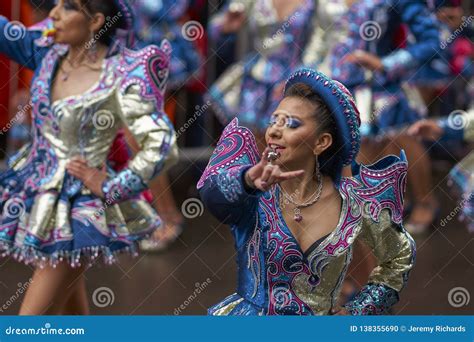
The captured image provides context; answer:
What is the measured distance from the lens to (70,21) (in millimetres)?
5832

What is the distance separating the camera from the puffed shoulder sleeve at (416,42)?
295 inches

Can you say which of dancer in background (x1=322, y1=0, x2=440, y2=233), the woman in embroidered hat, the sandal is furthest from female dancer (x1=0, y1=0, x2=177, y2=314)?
the sandal

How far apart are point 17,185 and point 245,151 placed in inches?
55.5

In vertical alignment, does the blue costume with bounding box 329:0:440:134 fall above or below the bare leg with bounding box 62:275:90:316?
above

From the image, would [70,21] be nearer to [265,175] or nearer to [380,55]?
[265,175]

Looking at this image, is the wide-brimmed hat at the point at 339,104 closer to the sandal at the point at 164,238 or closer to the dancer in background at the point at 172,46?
the sandal at the point at 164,238

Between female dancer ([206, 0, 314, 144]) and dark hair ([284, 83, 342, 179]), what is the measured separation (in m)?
2.64

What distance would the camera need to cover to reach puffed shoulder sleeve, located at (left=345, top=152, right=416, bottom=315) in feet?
16.3

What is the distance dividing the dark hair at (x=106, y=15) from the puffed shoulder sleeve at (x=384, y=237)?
4.58ft

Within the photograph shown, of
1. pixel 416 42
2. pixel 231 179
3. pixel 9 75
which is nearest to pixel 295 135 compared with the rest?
pixel 231 179

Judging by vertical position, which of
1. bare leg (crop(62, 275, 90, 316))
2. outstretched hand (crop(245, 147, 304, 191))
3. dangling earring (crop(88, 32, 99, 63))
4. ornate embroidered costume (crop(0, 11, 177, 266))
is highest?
outstretched hand (crop(245, 147, 304, 191))

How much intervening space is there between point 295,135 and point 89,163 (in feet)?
4.20

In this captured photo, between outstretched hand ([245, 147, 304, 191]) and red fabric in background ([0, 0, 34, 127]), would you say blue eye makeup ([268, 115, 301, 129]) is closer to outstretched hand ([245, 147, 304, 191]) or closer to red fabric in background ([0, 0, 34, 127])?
outstretched hand ([245, 147, 304, 191])

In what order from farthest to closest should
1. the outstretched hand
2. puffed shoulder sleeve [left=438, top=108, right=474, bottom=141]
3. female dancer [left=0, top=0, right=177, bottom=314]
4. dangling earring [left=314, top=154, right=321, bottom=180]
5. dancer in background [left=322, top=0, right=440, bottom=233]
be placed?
dancer in background [left=322, top=0, right=440, bottom=233] → puffed shoulder sleeve [left=438, top=108, right=474, bottom=141] → female dancer [left=0, top=0, right=177, bottom=314] → dangling earring [left=314, top=154, right=321, bottom=180] → the outstretched hand
